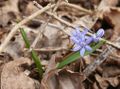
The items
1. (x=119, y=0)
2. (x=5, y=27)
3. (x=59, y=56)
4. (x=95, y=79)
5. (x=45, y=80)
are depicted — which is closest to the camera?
(x=45, y=80)

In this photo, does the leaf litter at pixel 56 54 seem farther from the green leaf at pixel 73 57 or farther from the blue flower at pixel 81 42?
the blue flower at pixel 81 42

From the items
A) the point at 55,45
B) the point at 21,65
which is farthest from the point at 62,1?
the point at 21,65

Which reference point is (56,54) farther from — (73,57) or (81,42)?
(81,42)

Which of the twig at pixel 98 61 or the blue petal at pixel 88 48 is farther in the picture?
the twig at pixel 98 61

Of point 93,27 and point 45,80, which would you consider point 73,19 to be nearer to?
point 93,27

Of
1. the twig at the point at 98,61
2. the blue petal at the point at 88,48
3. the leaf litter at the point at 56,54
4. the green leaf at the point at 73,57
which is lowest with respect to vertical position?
the leaf litter at the point at 56,54


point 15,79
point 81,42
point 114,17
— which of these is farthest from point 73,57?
point 114,17

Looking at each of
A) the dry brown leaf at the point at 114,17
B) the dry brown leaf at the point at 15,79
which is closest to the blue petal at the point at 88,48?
the dry brown leaf at the point at 15,79
